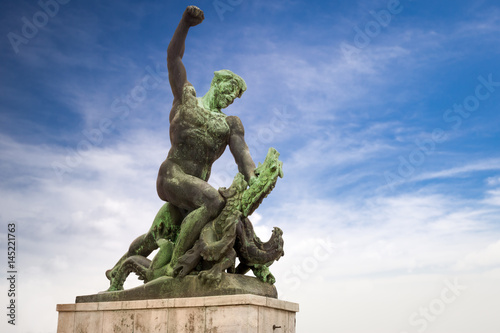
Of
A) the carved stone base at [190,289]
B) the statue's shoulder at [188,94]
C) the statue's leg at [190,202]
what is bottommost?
the carved stone base at [190,289]

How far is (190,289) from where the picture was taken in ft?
21.6

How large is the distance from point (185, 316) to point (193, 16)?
423cm

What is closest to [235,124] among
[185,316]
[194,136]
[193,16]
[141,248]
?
[194,136]

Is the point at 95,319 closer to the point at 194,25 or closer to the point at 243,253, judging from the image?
the point at 243,253

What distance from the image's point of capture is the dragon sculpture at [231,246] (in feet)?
21.9

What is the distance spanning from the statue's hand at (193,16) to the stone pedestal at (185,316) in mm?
3983

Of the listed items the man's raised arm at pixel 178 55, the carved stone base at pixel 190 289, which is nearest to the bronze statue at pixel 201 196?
the man's raised arm at pixel 178 55

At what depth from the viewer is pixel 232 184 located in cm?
705

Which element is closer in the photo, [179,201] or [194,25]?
[179,201]

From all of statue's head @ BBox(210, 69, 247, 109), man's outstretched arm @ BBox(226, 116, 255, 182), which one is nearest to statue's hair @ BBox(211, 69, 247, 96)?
statue's head @ BBox(210, 69, 247, 109)

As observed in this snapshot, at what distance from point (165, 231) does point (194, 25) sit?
3089 millimetres

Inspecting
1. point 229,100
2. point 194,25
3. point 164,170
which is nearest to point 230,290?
point 164,170

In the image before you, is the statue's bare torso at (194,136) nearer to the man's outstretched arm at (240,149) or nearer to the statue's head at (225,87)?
the man's outstretched arm at (240,149)

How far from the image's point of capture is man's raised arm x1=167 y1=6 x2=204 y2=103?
7734mm
